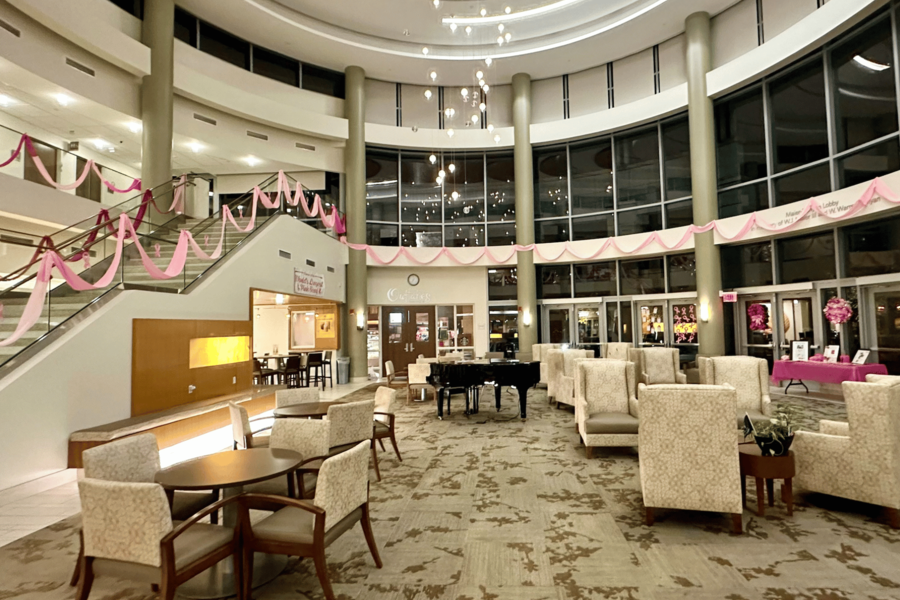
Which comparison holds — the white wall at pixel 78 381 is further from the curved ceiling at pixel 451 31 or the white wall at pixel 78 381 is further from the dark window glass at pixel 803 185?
the dark window glass at pixel 803 185

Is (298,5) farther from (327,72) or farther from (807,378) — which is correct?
(807,378)

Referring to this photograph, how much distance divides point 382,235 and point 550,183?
540cm

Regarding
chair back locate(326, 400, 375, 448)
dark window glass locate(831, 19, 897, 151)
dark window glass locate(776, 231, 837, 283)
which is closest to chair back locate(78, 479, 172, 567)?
chair back locate(326, 400, 375, 448)

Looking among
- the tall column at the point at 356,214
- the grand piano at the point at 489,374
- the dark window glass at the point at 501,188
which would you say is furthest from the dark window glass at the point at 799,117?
the tall column at the point at 356,214

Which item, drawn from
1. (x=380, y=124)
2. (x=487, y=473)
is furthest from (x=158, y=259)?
(x=380, y=124)

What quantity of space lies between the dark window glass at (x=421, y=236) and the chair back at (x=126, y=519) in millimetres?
13354

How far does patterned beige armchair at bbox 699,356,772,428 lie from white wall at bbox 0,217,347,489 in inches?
289

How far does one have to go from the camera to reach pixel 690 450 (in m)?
3.71

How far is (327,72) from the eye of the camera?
1531cm

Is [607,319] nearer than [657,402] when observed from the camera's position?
No

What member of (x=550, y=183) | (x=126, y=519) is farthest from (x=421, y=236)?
(x=126, y=519)

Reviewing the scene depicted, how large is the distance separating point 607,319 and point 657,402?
1129 cm

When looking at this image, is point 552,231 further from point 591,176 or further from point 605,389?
point 605,389

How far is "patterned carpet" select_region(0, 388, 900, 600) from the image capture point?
2930 millimetres
